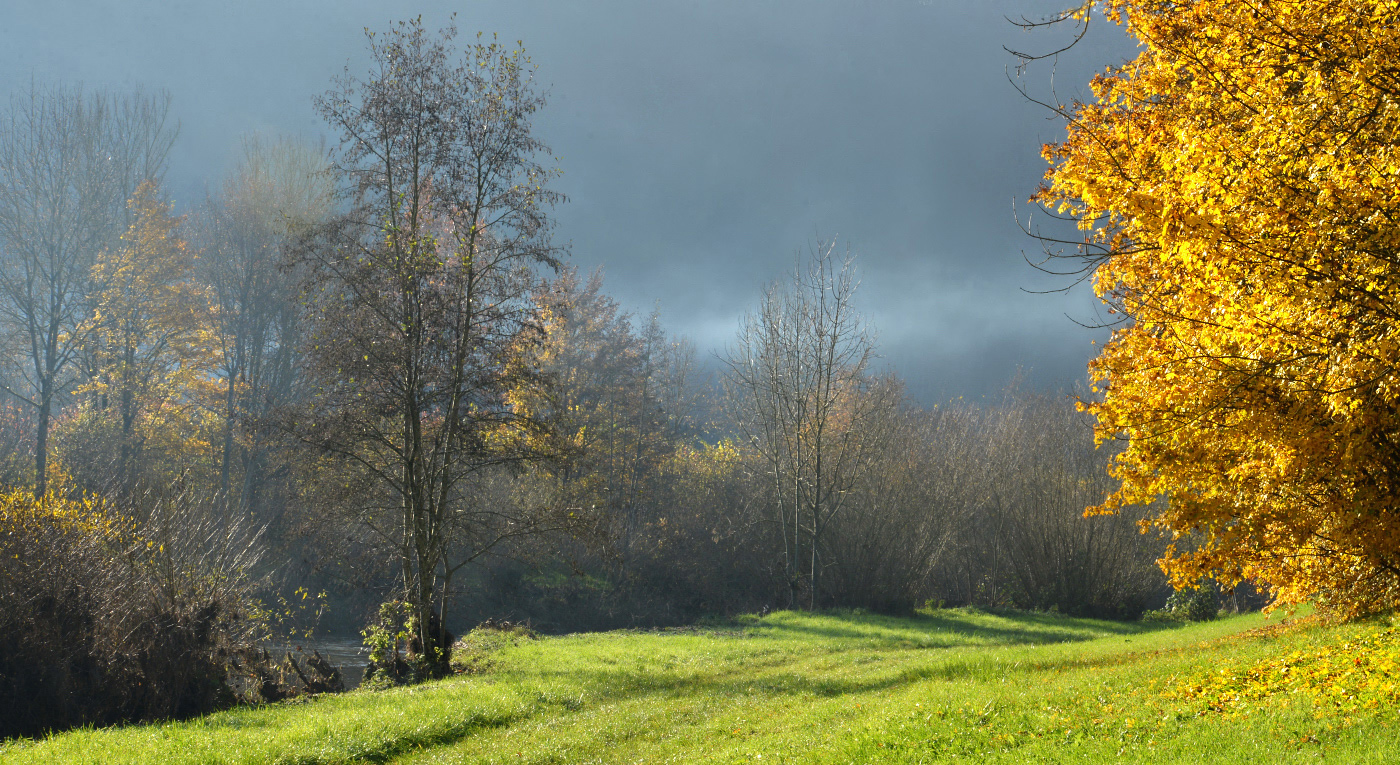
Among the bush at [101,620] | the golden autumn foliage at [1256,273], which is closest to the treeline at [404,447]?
the bush at [101,620]

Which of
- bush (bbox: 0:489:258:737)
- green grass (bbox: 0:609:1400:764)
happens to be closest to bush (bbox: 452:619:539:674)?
green grass (bbox: 0:609:1400:764)

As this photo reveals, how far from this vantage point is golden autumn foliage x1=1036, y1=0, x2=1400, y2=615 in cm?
526

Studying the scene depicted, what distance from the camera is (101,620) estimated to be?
34.4ft

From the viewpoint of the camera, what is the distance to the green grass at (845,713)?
5695 millimetres

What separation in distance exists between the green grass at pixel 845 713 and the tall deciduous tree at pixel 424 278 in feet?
12.5

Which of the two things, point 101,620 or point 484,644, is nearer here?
point 101,620

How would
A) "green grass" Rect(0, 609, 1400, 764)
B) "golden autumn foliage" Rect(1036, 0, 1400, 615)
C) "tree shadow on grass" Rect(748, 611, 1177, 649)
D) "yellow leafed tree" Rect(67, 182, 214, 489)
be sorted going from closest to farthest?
"golden autumn foliage" Rect(1036, 0, 1400, 615)
"green grass" Rect(0, 609, 1400, 764)
"tree shadow on grass" Rect(748, 611, 1177, 649)
"yellow leafed tree" Rect(67, 182, 214, 489)

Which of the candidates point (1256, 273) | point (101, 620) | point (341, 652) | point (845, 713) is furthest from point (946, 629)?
point (101, 620)

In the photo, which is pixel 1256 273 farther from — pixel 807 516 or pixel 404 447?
pixel 807 516

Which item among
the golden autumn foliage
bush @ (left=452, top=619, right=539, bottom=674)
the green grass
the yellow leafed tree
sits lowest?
bush @ (left=452, top=619, right=539, bottom=674)

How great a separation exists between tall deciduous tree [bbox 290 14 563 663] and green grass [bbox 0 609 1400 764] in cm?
382

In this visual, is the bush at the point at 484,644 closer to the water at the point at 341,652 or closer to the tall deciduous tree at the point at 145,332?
the water at the point at 341,652

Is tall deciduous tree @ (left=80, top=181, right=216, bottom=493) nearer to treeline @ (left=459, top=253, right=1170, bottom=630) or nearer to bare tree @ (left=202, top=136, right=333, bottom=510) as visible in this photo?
bare tree @ (left=202, top=136, right=333, bottom=510)

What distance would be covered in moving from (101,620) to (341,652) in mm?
9925
